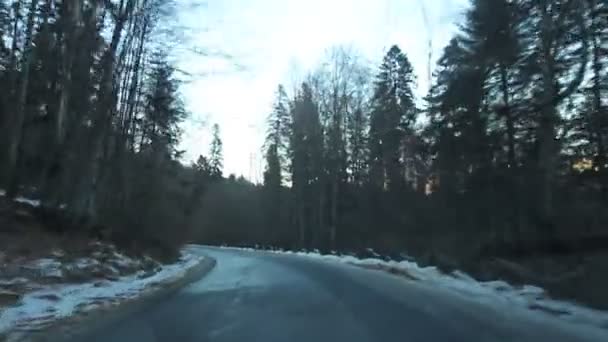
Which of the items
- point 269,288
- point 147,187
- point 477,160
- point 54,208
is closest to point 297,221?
point 147,187

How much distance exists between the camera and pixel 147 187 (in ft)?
140

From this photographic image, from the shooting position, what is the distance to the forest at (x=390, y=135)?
23500mm

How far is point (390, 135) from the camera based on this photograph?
200ft

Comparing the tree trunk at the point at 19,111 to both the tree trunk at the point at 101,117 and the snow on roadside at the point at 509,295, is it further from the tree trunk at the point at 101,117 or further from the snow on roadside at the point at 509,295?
the snow on roadside at the point at 509,295

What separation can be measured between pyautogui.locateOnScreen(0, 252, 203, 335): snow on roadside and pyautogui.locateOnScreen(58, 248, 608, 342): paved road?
1.18 meters

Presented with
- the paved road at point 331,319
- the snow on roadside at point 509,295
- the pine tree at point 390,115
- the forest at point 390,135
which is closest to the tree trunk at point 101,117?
the forest at point 390,135

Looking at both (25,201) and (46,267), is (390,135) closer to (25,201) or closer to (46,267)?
(25,201)

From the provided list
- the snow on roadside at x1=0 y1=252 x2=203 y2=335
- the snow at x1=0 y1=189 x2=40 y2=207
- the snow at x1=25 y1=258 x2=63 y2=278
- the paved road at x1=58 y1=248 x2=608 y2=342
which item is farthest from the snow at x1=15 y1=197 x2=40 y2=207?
the paved road at x1=58 y1=248 x2=608 y2=342

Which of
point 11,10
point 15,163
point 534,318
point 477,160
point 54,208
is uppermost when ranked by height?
point 11,10

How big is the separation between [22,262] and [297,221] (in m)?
57.4

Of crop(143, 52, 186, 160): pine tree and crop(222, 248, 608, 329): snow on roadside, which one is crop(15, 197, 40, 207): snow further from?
crop(222, 248, 608, 329): snow on roadside

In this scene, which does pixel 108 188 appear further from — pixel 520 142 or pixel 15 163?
pixel 520 142

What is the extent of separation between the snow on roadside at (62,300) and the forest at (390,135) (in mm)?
6780

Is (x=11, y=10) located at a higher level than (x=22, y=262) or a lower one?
higher
